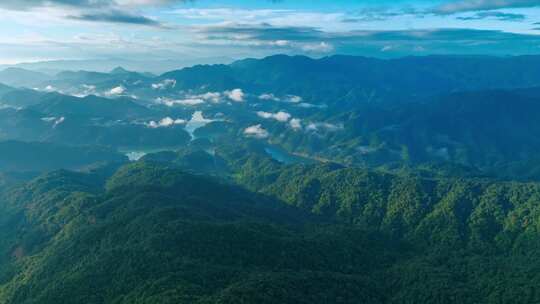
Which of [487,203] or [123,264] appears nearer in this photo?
[123,264]

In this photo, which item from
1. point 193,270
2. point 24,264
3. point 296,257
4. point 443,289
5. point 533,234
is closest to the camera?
point 193,270

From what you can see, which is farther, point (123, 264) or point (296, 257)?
point (296, 257)

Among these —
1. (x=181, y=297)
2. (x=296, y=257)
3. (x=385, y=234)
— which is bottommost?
(x=385, y=234)

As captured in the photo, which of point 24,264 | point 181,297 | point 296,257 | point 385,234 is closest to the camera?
point 181,297

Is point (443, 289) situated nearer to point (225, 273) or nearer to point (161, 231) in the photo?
point (225, 273)

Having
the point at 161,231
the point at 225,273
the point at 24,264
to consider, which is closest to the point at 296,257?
the point at 225,273

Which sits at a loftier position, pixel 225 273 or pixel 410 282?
pixel 225 273

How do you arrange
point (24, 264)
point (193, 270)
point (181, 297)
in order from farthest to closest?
point (24, 264) < point (193, 270) < point (181, 297)

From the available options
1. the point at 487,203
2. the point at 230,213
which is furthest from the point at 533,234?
the point at 230,213

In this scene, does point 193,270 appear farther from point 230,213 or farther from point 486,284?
point 486,284
